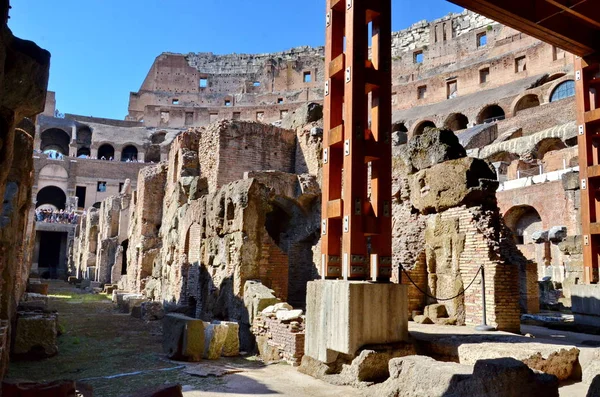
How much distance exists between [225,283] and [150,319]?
3172 millimetres

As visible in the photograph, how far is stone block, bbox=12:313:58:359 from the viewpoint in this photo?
7.31 metres

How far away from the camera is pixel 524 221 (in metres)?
23.0

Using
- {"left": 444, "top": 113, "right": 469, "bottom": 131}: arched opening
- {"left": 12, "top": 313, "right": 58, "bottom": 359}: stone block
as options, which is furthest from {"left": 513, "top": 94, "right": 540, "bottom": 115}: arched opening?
{"left": 12, "top": 313, "right": 58, "bottom": 359}: stone block

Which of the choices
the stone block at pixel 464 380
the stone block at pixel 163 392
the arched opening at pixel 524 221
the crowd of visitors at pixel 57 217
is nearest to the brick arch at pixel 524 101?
the arched opening at pixel 524 221

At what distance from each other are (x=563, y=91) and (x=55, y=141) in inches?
1842

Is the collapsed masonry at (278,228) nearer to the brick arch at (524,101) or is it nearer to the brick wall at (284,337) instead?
the brick wall at (284,337)

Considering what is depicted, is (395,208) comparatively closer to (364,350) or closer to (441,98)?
(364,350)

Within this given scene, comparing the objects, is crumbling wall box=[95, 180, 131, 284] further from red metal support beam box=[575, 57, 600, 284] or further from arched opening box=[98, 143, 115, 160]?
arched opening box=[98, 143, 115, 160]

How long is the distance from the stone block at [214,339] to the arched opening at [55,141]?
49.1m

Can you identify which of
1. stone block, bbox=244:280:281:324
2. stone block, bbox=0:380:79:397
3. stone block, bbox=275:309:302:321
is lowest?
stone block, bbox=0:380:79:397

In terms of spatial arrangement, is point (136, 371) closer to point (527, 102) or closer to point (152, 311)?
point (152, 311)

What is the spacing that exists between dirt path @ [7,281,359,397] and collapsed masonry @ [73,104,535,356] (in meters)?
0.97

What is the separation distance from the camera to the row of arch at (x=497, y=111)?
31.0 meters

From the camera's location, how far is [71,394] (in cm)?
382
